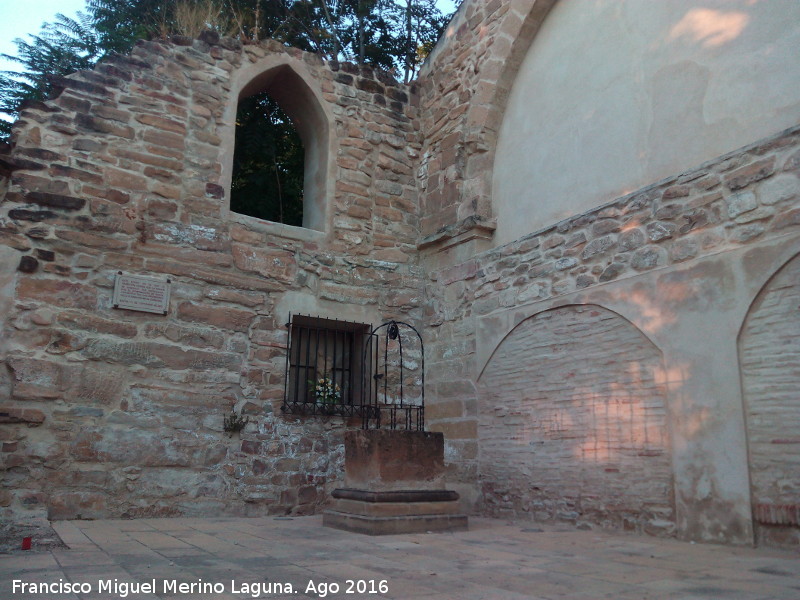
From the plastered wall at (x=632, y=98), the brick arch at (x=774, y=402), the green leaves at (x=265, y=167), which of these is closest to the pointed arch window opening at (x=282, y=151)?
the green leaves at (x=265, y=167)

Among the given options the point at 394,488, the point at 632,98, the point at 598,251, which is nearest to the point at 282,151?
the point at 632,98

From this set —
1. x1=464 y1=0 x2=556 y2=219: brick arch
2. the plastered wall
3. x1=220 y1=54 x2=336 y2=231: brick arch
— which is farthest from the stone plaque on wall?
the plastered wall

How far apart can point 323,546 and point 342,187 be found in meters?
4.07

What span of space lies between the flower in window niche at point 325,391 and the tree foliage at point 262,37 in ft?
10.2

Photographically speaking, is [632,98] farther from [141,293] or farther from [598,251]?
[141,293]

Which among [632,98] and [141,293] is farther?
[141,293]

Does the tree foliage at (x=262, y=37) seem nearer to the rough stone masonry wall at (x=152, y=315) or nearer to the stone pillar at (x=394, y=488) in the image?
the rough stone masonry wall at (x=152, y=315)

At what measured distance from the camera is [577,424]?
524 centimetres

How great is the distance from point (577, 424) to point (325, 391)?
8.04ft

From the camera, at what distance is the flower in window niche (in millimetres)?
6453

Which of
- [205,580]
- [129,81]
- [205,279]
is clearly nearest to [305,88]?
[129,81]

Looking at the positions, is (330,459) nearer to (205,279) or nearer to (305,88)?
(205,279)

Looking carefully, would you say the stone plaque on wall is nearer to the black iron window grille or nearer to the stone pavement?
the black iron window grille

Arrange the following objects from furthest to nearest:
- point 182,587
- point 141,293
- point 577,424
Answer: point 141,293 → point 577,424 → point 182,587
